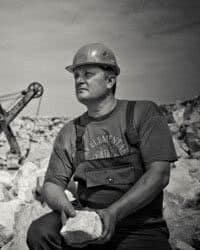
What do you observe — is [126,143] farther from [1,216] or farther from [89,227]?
[1,216]

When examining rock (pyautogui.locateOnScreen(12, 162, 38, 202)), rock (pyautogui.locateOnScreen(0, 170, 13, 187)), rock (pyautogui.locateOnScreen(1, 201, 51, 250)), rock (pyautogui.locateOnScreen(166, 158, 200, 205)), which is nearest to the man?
rock (pyautogui.locateOnScreen(1, 201, 51, 250))

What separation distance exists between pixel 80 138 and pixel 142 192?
0.62m

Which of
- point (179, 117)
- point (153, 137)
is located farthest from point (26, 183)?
point (179, 117)

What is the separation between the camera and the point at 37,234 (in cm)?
200

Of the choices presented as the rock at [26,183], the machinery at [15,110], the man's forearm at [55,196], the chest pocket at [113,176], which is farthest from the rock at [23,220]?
the machinery at [15,110]

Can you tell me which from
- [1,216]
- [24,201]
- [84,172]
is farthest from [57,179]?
[24,201]

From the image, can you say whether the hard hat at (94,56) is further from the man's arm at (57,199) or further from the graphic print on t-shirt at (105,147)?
the man's arm at (57,199)

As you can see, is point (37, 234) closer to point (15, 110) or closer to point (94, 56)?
point (94, 56)

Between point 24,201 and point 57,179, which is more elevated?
point 57,179

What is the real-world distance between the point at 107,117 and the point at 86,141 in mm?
224

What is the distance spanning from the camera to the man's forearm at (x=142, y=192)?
6.11 feet

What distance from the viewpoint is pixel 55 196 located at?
214 cm

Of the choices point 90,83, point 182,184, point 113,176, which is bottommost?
→ point 182,184

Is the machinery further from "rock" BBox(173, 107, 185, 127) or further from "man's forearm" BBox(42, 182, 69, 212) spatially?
"man's forearm" BBox(42, 182, 69, 212)
